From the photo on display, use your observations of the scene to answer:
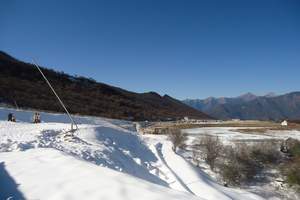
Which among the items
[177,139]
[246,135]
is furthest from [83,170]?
[246,135]

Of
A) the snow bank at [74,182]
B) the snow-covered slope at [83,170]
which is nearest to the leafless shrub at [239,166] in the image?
the snow-covered slope at [83,170]

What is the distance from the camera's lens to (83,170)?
313 inches

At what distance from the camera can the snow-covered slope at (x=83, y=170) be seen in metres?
6.63

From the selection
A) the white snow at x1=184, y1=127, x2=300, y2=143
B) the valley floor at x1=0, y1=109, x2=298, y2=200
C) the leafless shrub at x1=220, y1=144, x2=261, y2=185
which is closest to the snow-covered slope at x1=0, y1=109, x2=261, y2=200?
the valley floor at x1=0, y1=109, x2=298, y2=200

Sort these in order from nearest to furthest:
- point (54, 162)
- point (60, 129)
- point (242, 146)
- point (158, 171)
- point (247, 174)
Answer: point (54, 162) → point (158, 171) → point (60, 129) → point (247, 174) → point (242, 146)

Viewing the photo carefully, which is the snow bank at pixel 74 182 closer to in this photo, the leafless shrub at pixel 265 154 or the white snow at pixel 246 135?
the leafless shrub at pixel 265 154

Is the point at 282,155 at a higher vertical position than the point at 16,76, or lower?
lower

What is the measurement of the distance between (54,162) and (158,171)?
35.7ft

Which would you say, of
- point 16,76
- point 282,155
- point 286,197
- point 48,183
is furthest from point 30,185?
point 16,76

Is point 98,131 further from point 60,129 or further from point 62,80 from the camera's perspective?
point 62,80

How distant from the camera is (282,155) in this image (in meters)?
32.6

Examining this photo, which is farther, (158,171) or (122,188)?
(158,171)

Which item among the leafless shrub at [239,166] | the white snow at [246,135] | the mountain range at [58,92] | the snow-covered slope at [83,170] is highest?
the mountain range at [58,92]

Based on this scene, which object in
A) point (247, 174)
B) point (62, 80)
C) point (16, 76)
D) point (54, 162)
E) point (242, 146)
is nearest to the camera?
point (54, 162)
